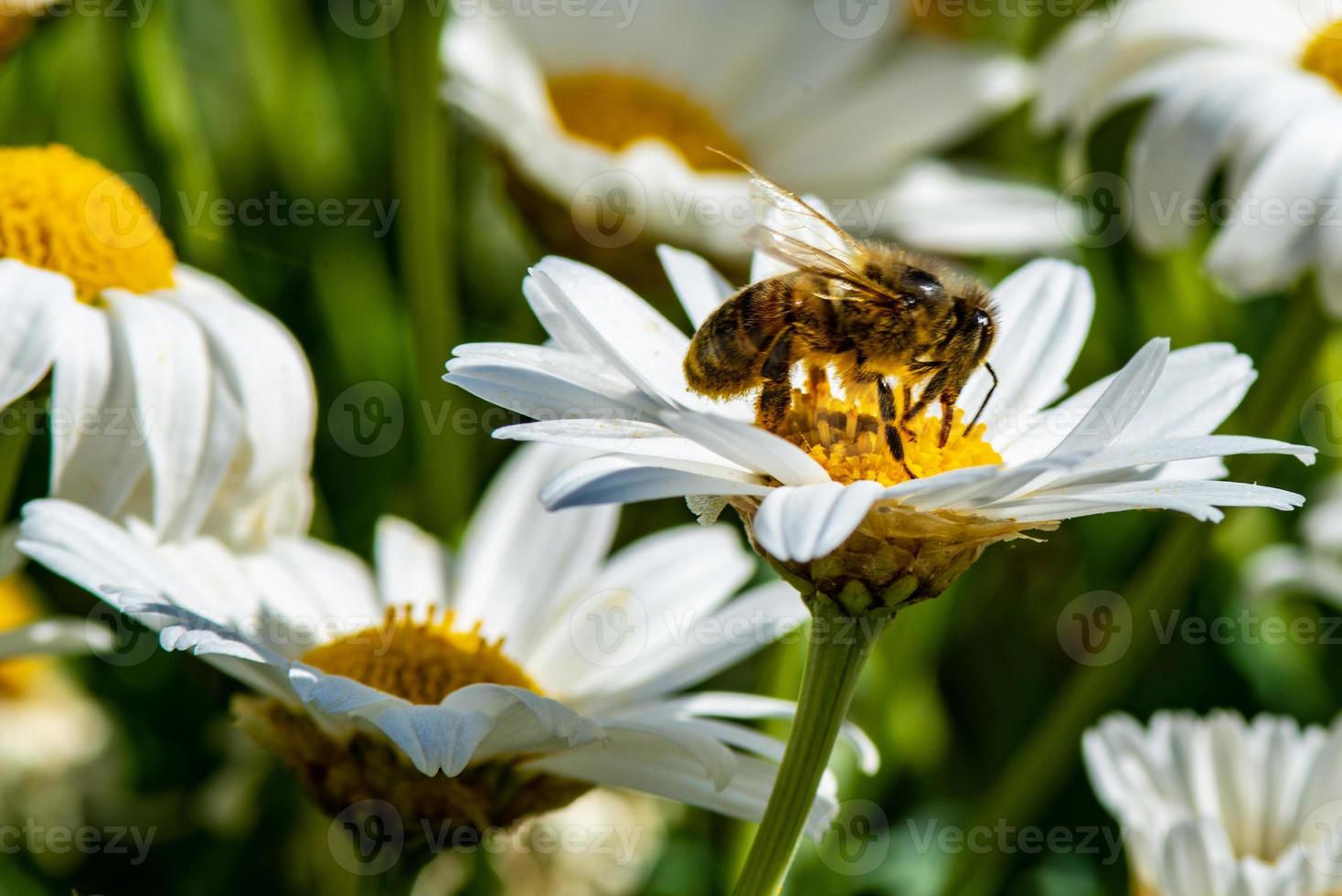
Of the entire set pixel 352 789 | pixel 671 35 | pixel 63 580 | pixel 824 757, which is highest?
pixel 671 35

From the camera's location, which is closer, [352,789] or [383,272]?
[352,789]

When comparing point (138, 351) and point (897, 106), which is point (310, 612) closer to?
point (138, 351)

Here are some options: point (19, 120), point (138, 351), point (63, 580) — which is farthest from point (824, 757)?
point (19, 120)

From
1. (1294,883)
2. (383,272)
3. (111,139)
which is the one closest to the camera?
(1294,883)

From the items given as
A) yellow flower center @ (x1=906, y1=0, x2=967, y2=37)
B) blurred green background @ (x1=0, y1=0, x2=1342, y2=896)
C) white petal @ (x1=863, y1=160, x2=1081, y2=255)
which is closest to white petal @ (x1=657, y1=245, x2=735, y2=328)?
blurred green background @ (x1=0, y1=0, x2=1342, y2=896)

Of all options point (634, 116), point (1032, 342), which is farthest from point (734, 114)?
point (1032, 342)

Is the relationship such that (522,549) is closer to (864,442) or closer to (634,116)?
(864,442)

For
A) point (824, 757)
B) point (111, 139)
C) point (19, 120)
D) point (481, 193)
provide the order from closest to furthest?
point (824, 757)
point (19, 120)
point (111, 139)
point (481, 193)
